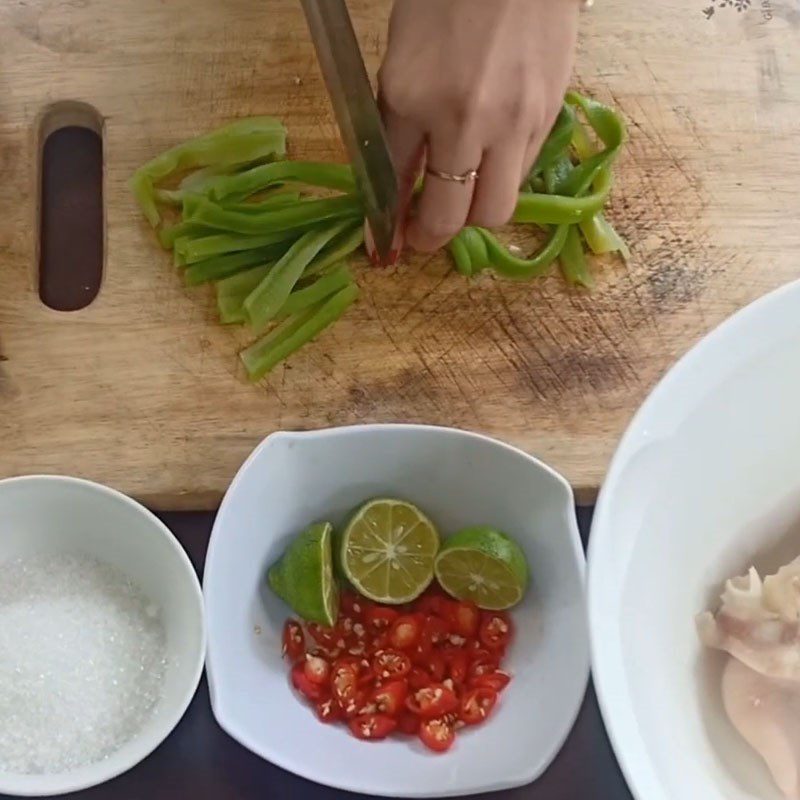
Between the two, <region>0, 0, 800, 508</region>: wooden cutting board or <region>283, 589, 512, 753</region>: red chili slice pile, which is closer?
<region>283, 589, 512, 753</region>: red chili slice pile

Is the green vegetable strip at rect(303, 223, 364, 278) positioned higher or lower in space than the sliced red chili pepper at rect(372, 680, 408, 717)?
higher

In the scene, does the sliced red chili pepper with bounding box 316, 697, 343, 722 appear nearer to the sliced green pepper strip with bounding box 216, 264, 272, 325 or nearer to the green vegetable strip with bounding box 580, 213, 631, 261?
the sliced green pepper strip with bounding box 216, 264, 272, 325

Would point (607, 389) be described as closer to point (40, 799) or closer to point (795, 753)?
point (795, 753)

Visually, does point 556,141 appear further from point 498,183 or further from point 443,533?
point 443,533

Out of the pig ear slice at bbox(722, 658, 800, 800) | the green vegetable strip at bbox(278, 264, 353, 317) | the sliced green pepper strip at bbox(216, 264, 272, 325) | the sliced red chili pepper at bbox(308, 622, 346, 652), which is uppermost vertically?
the green vegetable strip at bbox(278, 264, 353, 317)

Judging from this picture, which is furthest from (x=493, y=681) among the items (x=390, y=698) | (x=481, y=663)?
(x=390, y=698)

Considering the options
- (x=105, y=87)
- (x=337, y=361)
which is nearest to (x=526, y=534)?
(x=337, y=361)

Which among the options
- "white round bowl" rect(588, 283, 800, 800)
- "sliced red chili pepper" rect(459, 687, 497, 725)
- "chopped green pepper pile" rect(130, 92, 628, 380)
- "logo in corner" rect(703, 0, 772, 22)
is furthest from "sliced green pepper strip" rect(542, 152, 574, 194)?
"sliced red chili pepper" rect(459, 687, 497, 725)

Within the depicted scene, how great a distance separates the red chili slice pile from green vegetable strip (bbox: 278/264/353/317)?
14.9 inches

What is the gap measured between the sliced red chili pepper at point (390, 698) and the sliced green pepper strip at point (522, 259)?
21.8 inches

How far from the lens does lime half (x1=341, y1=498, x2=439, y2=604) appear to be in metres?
1.41

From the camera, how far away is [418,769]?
133cm

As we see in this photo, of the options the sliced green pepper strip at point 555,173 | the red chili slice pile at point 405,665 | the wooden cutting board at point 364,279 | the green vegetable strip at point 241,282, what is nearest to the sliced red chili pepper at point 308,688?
the red chili slice pile at point 405,665

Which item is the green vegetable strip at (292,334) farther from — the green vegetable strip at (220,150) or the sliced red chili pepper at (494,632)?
the sliced red chili pepper at (494,632)
